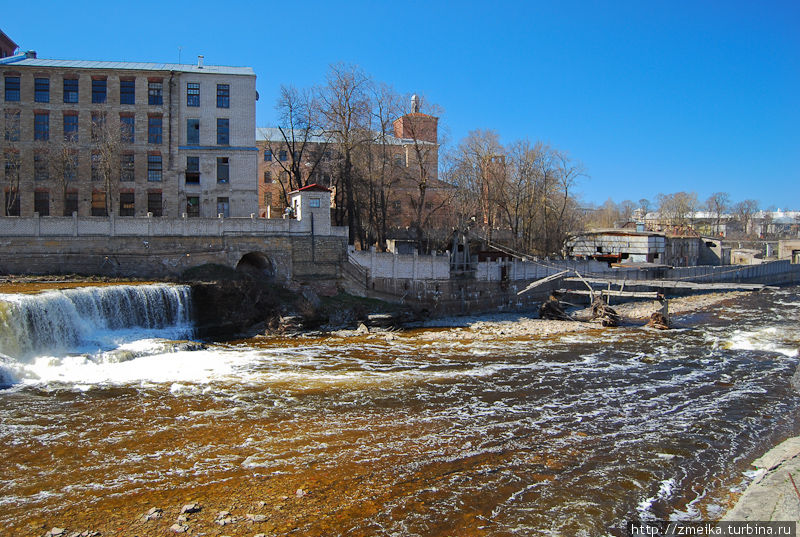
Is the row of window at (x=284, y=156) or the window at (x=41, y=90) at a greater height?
the window at (x=41, y=90)

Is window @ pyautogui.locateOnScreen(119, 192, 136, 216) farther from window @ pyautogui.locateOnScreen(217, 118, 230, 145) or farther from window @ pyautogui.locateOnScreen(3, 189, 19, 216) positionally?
window @ pyautogui.locateOnScreen(217, 118, 230, 145)

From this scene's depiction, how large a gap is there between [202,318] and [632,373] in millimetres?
19398

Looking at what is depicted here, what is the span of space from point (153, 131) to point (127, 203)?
5167mm

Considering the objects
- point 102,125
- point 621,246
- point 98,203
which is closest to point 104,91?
point 102,125

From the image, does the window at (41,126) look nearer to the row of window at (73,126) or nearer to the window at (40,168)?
the row of window at (73,126)

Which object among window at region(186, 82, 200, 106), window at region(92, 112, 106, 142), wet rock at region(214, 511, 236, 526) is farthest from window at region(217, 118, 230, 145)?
wet rock at region(214, 511, 236, 526)

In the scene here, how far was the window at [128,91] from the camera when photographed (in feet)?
125

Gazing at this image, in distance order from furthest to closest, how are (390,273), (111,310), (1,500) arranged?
(390,273) → (111,310) → (1,500)

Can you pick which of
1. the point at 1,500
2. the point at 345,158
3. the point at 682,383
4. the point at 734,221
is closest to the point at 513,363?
the point at 682,383

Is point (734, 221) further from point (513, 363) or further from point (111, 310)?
point (111, 310)

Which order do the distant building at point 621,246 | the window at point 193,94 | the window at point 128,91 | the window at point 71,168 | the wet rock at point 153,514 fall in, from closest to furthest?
the wet rock at point 153,514
the window at point 71,168
the window at point 128,91
the window at point 193,94
the distant building at point 621,246

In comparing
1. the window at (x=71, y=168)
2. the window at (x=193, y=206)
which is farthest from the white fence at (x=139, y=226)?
the window at (x=71, y=168)

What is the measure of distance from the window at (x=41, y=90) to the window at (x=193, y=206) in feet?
35.2

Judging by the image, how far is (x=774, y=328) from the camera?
102 ft
